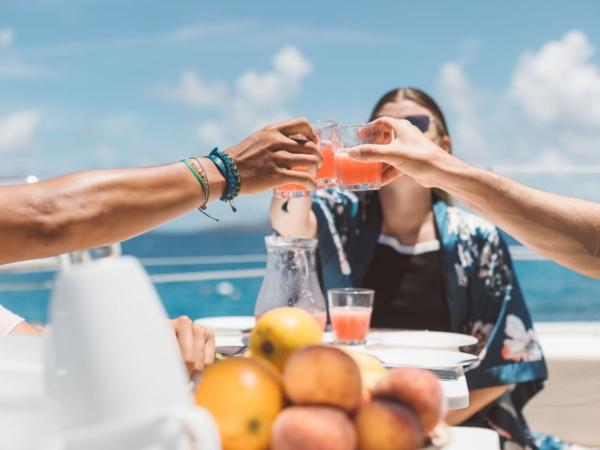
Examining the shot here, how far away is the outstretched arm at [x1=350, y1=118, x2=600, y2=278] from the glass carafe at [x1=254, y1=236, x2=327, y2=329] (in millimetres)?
301

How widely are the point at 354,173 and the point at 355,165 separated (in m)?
0.02

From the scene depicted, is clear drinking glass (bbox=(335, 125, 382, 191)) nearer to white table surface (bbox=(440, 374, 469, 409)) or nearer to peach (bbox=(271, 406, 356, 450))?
white table surface (bbox=(440, 374, 469, 409))

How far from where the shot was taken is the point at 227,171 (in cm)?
149

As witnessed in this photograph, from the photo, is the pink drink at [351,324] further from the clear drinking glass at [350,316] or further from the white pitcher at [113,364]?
the white pitcher at [113,364]

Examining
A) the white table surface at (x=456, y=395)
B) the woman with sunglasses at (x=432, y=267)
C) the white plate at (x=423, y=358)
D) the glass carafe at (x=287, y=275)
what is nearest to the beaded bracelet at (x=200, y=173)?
the glass carafe at (x=287, y=275)

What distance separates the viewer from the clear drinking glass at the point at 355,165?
6.04 feet

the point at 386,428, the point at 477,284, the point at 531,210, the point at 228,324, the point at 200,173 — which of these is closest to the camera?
the point at 386,428

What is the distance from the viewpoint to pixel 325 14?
52.4 meters

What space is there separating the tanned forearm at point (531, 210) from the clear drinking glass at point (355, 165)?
0.16 m

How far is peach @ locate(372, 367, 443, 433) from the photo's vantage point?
2.37ft

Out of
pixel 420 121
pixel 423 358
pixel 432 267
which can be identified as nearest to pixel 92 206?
pixel 423 358

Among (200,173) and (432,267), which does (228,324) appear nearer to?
(200,173)

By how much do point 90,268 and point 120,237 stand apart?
33.0 inches

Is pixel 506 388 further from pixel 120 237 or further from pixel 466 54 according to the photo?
pixel 466 54
